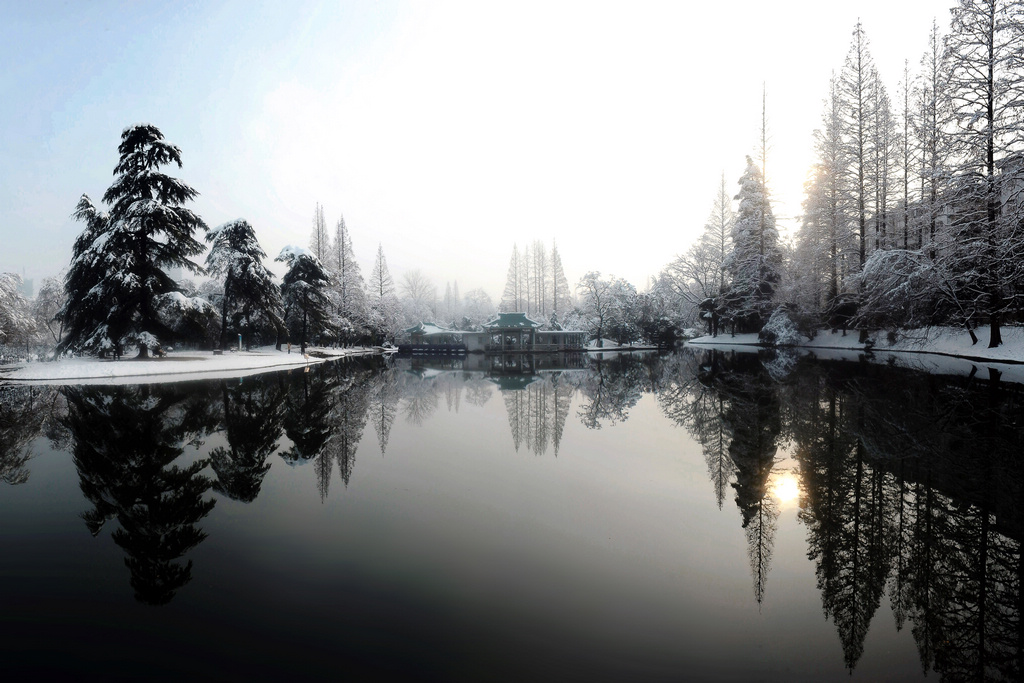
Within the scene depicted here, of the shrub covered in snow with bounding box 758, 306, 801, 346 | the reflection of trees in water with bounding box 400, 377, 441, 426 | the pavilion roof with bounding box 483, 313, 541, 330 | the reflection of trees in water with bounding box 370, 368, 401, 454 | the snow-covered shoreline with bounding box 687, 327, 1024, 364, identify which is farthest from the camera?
the pavilion roof with bounding box 483, 313, 541, 330

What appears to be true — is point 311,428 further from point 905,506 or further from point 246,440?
Result: point 905,506

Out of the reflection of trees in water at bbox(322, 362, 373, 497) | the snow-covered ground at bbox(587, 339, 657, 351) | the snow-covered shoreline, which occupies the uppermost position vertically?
the snow-covered shoreline

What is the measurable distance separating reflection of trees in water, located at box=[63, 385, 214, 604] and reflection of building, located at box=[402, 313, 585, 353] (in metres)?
40.9

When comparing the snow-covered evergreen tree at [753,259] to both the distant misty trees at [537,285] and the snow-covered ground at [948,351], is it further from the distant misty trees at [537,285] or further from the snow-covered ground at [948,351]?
the distant misty trees at [537,285]

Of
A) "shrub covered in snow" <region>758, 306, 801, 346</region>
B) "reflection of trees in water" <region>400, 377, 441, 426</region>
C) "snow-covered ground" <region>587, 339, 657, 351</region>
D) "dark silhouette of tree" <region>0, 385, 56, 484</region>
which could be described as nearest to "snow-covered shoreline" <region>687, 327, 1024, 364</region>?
"shrub covered in snow" <region>758, 306, 801, 346</region>

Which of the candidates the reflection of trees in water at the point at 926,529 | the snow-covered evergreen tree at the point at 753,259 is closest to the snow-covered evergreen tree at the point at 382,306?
the snow-covered evergreen tree at the point at 753,259

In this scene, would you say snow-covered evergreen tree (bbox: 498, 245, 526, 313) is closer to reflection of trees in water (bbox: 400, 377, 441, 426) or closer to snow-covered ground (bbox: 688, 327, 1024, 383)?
snow-covered ground (bbox: 688, 327, 1024, 383)

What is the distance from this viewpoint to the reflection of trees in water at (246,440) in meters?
6.79

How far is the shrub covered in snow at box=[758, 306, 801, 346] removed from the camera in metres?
42.2

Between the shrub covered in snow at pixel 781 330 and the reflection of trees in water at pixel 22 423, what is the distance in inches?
1783

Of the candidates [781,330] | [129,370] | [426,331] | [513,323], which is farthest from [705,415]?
[426,331]

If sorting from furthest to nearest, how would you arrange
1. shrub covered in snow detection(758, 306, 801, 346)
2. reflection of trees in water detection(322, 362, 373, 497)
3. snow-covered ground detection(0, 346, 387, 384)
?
shrub covered in snow detection(758, 306, 801, 346) < snow-covered ground detection(0, 346, 387, 384) < reflection of trees in water detection(322, 362, 373, 497)

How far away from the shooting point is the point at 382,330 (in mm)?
59531

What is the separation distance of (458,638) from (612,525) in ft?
8.35
